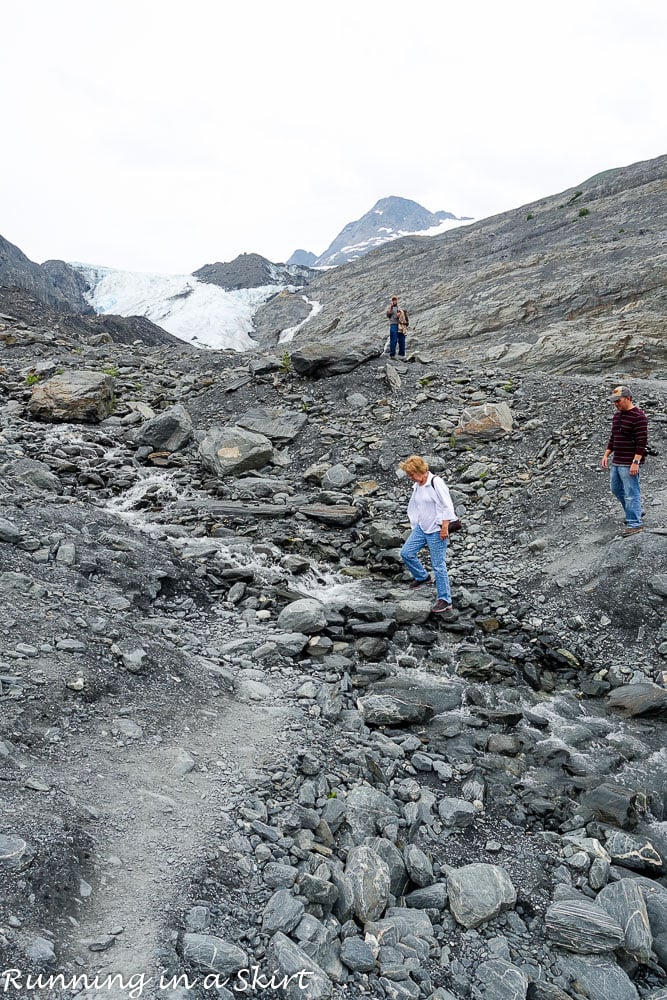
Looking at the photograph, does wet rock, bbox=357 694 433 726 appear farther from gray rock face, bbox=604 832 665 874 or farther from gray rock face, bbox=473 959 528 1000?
gray rock face, bbox=473 959 528 1000

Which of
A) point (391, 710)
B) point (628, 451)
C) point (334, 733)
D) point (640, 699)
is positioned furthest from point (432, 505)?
point (334, 733)

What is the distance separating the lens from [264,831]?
450 centimetres

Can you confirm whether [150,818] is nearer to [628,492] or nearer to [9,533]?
[9,533]

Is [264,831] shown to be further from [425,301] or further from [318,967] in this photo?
[425,301]

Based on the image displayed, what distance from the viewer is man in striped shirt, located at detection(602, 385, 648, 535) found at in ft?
29.6

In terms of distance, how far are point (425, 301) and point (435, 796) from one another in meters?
35.1

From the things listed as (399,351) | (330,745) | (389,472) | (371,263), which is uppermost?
(371,263)

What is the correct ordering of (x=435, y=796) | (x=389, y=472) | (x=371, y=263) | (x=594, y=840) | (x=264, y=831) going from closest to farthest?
(x=264, y=831)
(x=594, y=840)
(x=435, y=796)
(x=389, y=472)
(x=371, y=263)

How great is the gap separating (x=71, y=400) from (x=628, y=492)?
47.9ft

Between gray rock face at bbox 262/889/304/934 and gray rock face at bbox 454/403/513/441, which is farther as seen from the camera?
gray rock face at bbox 454/403/513/441

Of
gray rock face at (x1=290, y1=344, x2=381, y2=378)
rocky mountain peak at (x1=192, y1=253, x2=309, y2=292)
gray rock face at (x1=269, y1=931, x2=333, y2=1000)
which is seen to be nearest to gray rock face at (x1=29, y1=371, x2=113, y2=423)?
gray rock face at (x1=290, y1=344, x2=381, y2=378)

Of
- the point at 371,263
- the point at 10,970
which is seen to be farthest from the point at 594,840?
the point at 371,263

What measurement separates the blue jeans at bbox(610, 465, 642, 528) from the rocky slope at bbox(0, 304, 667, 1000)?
1.37 ft

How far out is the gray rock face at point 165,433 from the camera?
1550cm
